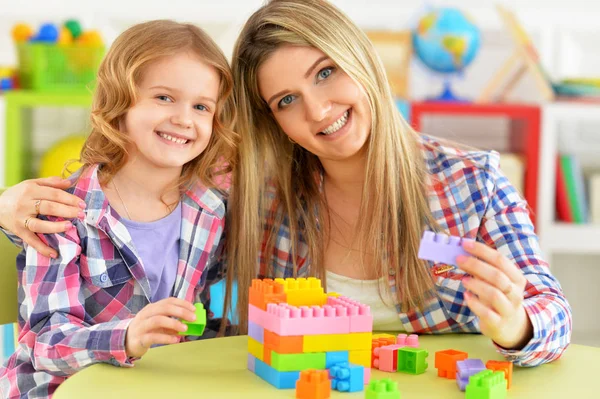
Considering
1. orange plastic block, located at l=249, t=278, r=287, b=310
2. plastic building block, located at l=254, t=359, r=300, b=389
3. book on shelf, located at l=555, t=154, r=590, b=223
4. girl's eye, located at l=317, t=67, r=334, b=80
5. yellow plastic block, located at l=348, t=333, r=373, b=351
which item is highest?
girl's eye, located at l=317, t=67, r=334, b=80

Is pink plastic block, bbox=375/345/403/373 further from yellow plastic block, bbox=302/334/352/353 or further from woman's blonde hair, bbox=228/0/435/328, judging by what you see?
woman's blonde hair, bbox=228/0/435/328

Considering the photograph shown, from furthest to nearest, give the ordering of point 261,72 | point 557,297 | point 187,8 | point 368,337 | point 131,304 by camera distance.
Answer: point 187,8 → point 261,72 → point 131,304 → point 557,297 → point 368,337

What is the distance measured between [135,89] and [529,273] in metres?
0.74

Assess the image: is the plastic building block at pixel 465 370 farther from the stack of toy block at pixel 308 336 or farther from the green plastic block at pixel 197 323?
the green plastic block at pixel 197 323

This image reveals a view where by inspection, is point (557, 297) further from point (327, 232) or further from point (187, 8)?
point (187, 8)

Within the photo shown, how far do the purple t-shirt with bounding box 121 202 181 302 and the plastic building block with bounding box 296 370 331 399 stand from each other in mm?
497

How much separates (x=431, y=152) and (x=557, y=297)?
0.41 meters

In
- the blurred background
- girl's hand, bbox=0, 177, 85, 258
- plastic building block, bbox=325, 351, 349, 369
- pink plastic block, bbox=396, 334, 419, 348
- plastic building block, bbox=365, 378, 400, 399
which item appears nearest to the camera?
plastic building block, bbox=365, 378, 400, 399

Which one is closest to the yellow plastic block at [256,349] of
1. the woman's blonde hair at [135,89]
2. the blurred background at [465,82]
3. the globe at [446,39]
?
the woman's blonde hair at [135,89]

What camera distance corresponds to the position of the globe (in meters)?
3.04

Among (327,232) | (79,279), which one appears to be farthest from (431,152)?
(79,279)

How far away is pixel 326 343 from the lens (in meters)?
1.11

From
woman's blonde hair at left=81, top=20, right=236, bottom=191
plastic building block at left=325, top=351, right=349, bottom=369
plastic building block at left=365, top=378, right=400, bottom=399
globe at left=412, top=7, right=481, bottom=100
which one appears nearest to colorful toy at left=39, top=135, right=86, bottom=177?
globe at left=412, top=7, right=481, bottom=100

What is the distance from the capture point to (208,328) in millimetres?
1604
